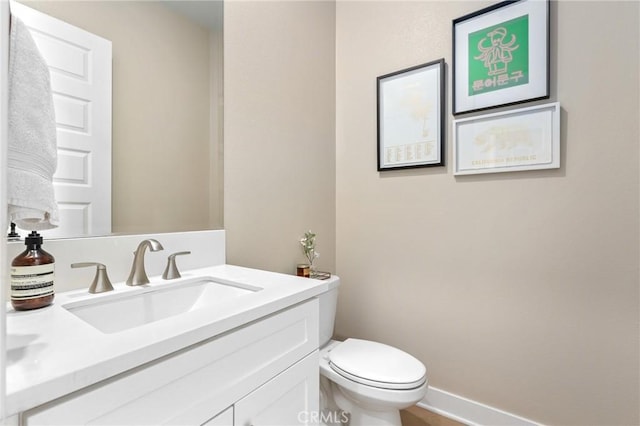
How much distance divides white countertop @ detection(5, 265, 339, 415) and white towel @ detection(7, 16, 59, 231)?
0.68ft

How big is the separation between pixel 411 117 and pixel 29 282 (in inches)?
64.1

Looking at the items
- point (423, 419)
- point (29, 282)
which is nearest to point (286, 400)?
point (29, 282)

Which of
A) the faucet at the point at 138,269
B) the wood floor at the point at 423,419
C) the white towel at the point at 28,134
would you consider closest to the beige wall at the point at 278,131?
the faucet at the point at 138,269

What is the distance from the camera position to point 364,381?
1.15 meters

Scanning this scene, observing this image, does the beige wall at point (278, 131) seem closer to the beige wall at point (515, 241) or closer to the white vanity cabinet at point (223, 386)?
the beige wall at point (515, 241)

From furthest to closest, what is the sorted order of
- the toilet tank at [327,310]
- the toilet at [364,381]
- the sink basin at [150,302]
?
the toilet tank at [327,310]
the toilet at [364,381]
the sink basin at [150,302]

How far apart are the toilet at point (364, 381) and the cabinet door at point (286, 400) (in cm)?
33

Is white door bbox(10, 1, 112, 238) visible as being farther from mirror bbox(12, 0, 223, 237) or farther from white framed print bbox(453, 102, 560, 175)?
white framed print bbox(453, 102, 560, 175)

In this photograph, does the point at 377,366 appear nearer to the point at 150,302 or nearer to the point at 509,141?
the point at 150,302

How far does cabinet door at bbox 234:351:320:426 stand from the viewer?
2.23ft

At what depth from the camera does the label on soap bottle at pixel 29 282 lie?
651mm

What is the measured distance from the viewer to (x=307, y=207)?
1.72 metres

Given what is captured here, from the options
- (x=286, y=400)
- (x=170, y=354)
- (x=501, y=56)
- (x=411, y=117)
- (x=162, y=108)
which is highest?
(x=501, y=56)

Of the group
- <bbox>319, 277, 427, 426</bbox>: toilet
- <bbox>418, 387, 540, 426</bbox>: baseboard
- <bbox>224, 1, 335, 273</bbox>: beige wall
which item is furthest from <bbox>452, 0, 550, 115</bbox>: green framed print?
<bbox>418, 387, 540, 426</bbox>: baseboard
